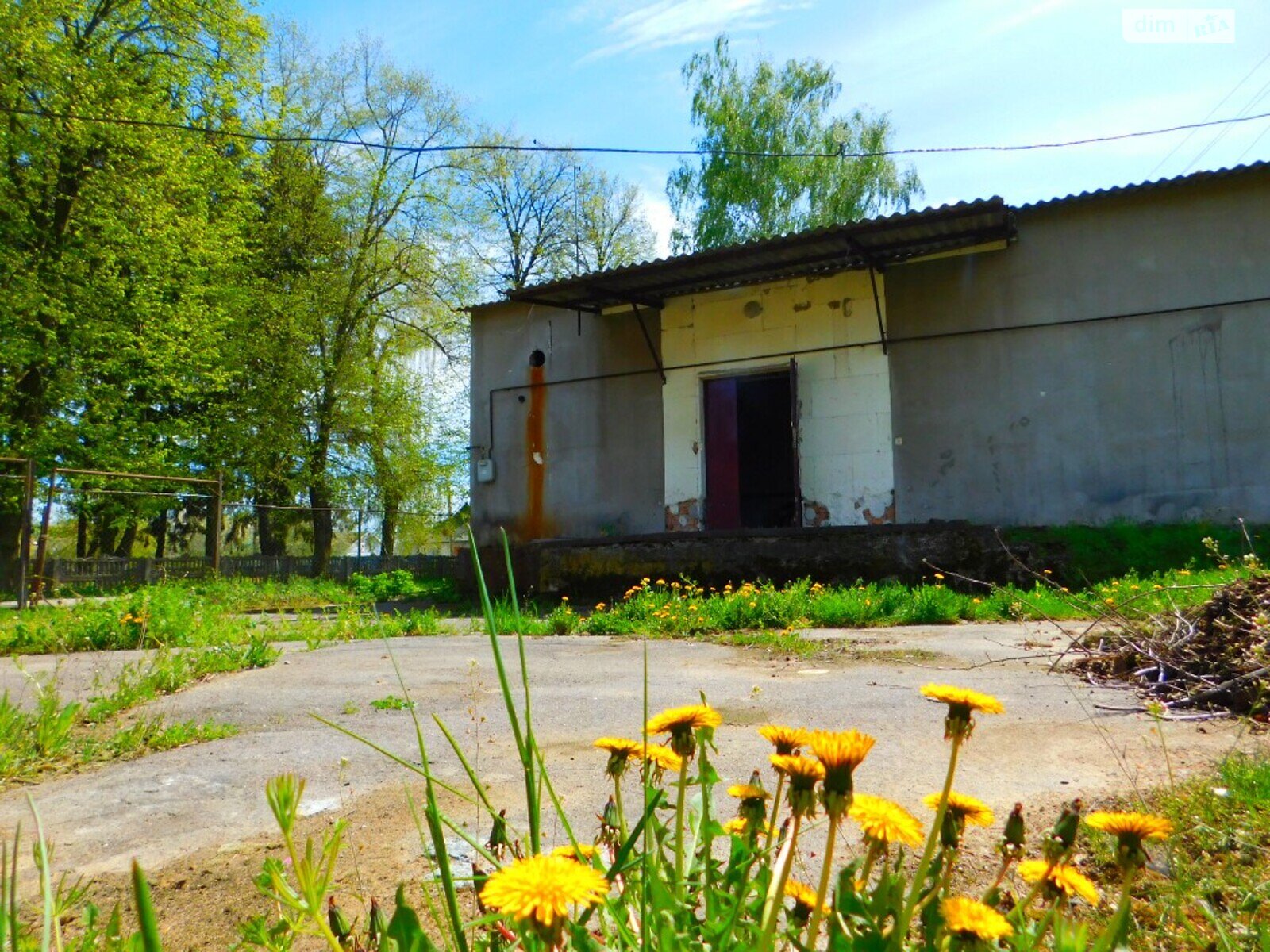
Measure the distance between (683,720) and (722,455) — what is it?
11756 mm

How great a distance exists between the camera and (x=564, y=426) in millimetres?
13750

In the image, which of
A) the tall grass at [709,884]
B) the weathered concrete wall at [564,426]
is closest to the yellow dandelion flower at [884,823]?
the tall grass at [709,884]

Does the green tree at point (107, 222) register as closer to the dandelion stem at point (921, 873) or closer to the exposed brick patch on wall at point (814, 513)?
the exposed brick patch on wall at point (814, 513)

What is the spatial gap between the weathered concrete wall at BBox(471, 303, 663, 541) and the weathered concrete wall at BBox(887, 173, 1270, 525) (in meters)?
3.79

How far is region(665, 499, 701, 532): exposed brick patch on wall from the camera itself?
40.7 ft

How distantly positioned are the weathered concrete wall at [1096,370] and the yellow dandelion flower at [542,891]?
10.9 meters

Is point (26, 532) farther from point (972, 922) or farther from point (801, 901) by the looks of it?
point (972, 922)

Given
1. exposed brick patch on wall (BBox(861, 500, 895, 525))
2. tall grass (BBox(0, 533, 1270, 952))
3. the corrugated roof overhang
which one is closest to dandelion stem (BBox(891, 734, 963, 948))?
tall grass (BBox(0, 533, 1270, 952))

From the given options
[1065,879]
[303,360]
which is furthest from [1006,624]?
[303,360]

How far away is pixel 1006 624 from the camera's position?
6.12 m

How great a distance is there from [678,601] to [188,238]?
51.9 ft

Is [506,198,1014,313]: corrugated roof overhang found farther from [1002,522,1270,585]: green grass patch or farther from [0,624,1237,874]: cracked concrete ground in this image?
[0,624,1237,874]: cracked concrete ground

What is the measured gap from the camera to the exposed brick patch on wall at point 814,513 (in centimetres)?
1163

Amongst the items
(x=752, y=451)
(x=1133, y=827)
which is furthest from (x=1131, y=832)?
(x=752, y=451)
